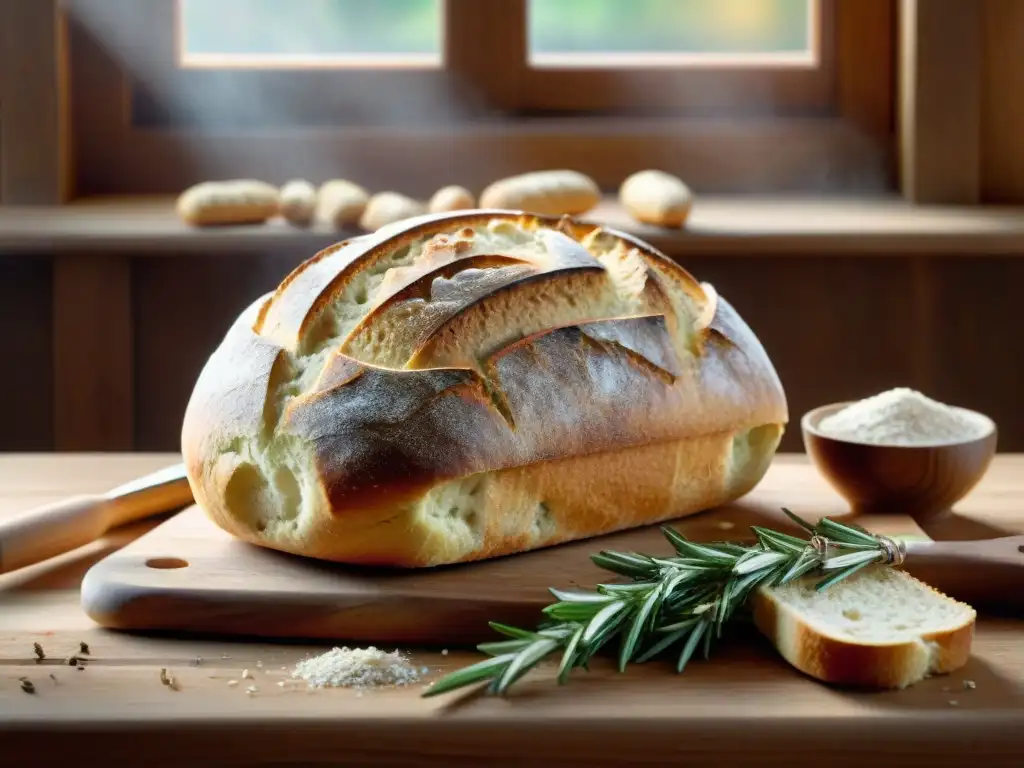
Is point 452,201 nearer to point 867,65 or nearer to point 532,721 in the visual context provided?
point 867,65

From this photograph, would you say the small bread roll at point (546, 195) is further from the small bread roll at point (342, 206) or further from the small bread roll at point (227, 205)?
the small bread roll at point (227, 205)

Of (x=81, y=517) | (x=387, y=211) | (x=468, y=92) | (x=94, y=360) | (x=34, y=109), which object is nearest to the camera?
(x=81, y=517)

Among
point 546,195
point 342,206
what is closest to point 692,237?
point 546,195

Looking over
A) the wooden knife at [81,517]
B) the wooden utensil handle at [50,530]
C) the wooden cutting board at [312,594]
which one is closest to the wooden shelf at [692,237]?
the wooden knife at [81,517]

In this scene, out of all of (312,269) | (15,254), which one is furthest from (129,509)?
(15,254)

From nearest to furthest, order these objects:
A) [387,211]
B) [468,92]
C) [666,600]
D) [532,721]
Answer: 1. [532,721]
2. [666,600]
3. [387,211]
4. [468,92]

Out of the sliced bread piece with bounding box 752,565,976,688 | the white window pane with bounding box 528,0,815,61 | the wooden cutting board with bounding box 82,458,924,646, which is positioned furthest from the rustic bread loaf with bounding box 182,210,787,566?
the white window pane with bounding box 528,0,815,61
